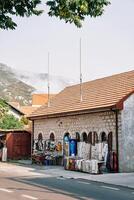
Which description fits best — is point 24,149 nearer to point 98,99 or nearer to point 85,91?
point 85,91

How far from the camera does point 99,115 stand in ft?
99.1

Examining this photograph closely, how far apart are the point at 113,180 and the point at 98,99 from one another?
31.3 feet

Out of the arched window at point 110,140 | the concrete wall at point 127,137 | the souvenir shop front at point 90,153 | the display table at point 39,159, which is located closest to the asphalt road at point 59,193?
the souvenir shop front at point 90,153

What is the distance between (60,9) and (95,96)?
1004 inches

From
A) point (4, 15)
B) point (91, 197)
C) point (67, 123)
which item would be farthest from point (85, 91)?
point (4, 15)

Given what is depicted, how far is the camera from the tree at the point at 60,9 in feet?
24.1

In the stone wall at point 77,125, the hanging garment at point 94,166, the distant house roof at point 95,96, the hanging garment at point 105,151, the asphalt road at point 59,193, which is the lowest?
the asphalt road at point 59,193

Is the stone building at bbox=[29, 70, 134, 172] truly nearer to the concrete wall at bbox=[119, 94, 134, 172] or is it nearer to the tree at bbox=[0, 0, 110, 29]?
the concrete wall at bbox=[119, 94, 134, 172]

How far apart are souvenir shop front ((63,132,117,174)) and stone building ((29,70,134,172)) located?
135mm

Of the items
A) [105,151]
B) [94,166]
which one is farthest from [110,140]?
[94,166]

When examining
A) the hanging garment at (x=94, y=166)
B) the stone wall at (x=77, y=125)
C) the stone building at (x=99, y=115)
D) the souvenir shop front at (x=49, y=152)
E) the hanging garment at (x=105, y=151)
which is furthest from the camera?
the souvenir shop front at (x=49, y=152)

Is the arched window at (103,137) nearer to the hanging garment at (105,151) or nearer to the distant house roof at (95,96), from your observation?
the hanging garment at (105,151)

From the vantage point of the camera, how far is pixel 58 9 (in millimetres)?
7523

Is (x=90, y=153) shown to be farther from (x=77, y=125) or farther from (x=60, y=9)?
(x=60, y=9)
